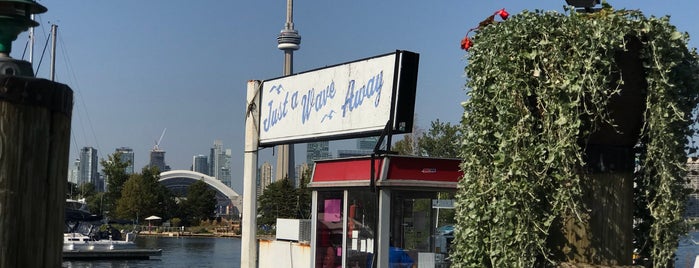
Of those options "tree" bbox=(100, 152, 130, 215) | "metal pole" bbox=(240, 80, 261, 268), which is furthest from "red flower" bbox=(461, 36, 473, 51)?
"tree" bbox=(100, 152, 130, 215)

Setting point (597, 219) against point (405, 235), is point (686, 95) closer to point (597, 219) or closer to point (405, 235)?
point (597, 219)

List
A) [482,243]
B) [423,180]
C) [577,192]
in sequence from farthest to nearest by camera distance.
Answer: [423,180] < [482,243] < [577,192]

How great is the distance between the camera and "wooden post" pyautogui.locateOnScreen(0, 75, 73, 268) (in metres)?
3.38

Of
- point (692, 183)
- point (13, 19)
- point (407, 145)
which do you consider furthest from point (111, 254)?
point (13, 19)

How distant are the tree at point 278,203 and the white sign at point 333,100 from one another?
229ft

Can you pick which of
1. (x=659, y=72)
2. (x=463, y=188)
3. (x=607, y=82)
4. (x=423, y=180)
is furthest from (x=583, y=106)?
(x=423, y=180)

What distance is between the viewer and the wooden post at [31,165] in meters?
3.38

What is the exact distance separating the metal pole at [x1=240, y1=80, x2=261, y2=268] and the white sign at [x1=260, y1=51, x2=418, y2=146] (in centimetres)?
14

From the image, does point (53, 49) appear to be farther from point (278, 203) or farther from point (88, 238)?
point (278, 203)

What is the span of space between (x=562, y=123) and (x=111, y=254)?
5411 cm

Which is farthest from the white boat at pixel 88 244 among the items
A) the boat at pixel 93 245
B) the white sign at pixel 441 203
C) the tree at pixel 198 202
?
the tree at pixel 198 202

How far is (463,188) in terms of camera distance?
5852mm

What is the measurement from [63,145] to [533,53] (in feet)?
9.59

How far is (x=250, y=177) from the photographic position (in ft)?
48.2
